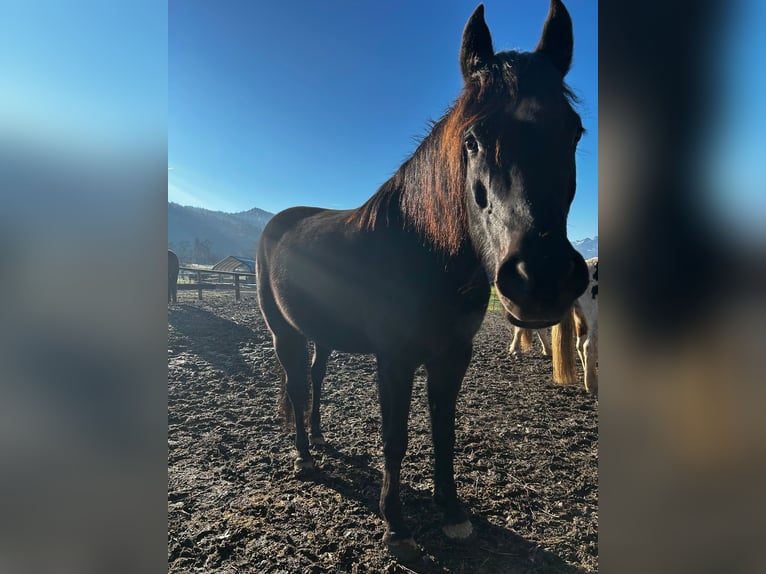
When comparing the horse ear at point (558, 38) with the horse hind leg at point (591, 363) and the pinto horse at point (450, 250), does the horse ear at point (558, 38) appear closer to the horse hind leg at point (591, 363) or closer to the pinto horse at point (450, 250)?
the pinto horse at point (450, 250)

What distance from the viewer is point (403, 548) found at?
5.36 feet

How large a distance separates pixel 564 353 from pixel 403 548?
→ 7.33ft

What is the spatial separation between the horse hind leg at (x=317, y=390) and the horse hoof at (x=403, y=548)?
1.25 metres

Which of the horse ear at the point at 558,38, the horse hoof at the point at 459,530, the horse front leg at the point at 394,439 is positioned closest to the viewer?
the horse ear at the point at 558,38

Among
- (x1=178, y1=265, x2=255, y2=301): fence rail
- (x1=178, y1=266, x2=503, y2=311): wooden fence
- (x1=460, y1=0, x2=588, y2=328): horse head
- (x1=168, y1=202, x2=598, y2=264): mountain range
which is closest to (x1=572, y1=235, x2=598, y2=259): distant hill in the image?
(x1=168, y1=202, x2=598, y2=264): mountain range

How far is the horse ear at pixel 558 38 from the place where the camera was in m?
1.19

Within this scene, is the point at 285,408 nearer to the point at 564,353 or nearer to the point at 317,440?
the point at 317,440

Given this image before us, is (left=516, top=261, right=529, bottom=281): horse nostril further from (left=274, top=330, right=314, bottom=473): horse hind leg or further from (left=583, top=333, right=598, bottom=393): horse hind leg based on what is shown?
(left=583, top=333, right=598, bottom=393): horse hind leg

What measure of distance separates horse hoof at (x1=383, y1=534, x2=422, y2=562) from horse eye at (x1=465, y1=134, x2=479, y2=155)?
182cm

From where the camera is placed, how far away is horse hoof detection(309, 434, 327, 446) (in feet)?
9.17

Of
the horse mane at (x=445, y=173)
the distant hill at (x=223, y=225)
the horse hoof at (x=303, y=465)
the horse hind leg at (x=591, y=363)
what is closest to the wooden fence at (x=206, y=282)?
the distant hill at (x=223, y=225)
